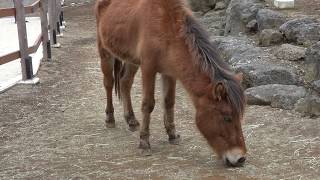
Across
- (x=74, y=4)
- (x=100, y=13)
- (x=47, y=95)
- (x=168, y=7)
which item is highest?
(x=168, y=7)

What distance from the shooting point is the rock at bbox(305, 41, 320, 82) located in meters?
6.36

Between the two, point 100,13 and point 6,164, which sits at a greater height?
point 100,13

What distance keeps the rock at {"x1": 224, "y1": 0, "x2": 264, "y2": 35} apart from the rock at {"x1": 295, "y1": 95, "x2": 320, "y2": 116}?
12.5ft

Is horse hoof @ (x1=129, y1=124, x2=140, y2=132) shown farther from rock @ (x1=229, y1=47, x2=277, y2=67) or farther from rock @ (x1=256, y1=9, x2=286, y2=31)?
rock @ (x1=256, y1=9, x2=286, y2=31)

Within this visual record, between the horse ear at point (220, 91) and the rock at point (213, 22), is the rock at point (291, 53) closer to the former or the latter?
the rock at point (213, 22)

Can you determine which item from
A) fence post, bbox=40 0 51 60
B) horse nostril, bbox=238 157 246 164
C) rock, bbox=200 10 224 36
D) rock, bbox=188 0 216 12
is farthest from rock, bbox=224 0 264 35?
horse nostril, bbox=238 157 246 164

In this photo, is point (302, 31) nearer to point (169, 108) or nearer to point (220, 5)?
point (169, 108)

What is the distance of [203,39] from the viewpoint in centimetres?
446

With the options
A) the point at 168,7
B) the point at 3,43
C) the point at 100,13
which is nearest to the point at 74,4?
the point at 3,43

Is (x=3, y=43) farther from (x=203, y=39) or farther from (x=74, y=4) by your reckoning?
(x=74, y=4)

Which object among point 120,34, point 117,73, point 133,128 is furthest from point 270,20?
point 120,34

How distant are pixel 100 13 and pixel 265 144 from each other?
245 cm

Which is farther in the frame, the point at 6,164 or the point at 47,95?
the point at 47,95

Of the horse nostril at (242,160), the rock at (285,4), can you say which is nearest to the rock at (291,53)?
the rock at (285,4)
